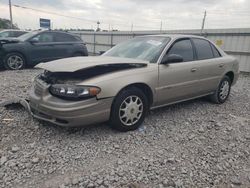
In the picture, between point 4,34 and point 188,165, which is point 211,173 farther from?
point 4,34

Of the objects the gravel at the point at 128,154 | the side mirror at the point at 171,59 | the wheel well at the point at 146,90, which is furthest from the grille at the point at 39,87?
the side mirror at the point at 171,59

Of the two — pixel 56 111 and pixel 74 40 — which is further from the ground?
pixel 74 40

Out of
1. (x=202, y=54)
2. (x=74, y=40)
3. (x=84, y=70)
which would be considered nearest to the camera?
(x=84, y=70)

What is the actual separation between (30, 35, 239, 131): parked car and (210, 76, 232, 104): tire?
547 mm

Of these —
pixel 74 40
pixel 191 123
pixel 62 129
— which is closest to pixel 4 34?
pixel 74 40

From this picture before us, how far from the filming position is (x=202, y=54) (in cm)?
514

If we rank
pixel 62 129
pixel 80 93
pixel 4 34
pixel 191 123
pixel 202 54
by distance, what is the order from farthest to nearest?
pixel 4 34 < pixel 202 54 < pixel 191 123 < pixel 62 129 < pixel 80 93

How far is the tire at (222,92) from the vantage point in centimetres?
560

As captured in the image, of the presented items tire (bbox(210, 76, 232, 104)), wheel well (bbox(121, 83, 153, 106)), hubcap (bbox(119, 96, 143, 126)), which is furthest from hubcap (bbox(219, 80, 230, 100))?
hubcap (bbox(119, 96, 143, 126))

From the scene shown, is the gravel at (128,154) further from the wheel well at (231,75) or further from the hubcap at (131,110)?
the wheel well at (231,75)

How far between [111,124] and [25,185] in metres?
1.51

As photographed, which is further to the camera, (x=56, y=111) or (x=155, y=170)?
(x=56, y=111)

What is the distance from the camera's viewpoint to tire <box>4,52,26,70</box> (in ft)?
28.7

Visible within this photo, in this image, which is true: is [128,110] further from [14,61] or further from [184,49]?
[14,61]
